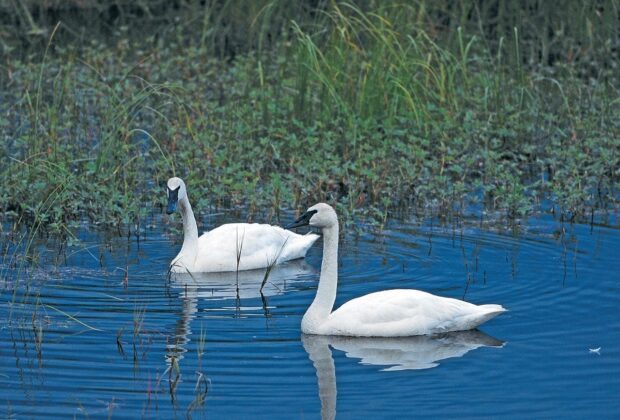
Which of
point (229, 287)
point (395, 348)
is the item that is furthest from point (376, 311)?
point (229, 287)

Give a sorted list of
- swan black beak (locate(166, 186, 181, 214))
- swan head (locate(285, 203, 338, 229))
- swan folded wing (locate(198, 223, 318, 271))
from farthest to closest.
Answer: swan folded wing (locate(198, 223, 318, 271)) → swan black beak (locate(166, 186, 181, 214)) → swan head (locate(285, 203, 338, 229))

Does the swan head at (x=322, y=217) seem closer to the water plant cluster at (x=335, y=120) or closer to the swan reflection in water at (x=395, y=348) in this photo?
the swan reflection in water at (x=395, y=348)

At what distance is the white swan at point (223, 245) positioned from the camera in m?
10.8

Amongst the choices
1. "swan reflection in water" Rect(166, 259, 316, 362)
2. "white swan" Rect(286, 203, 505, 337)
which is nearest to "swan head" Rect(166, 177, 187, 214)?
"swan reflection in water" Rect(166, 259, 316, 362)

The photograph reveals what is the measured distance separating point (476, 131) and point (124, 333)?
6123mm

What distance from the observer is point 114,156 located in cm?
1287

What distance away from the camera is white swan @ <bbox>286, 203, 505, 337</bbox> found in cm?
891

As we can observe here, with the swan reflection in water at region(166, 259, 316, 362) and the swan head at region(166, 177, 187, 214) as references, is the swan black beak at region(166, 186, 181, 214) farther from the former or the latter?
the swan reflection in water at region(166, 259, 316, 362)

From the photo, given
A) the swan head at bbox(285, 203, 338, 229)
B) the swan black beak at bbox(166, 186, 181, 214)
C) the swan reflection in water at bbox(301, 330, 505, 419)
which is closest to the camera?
the swan reflection in water at bbox(301, 330, 505, 419)

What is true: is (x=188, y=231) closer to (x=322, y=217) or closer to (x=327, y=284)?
(x=322, y=217)

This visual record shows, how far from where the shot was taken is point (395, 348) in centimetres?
873

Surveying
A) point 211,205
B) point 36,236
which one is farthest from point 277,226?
point 36,236

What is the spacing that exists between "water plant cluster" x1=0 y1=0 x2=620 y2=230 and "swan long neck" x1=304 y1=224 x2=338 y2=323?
2.24 metres

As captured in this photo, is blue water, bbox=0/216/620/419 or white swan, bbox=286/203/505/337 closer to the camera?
blue water, bbox=0/216/620/419
